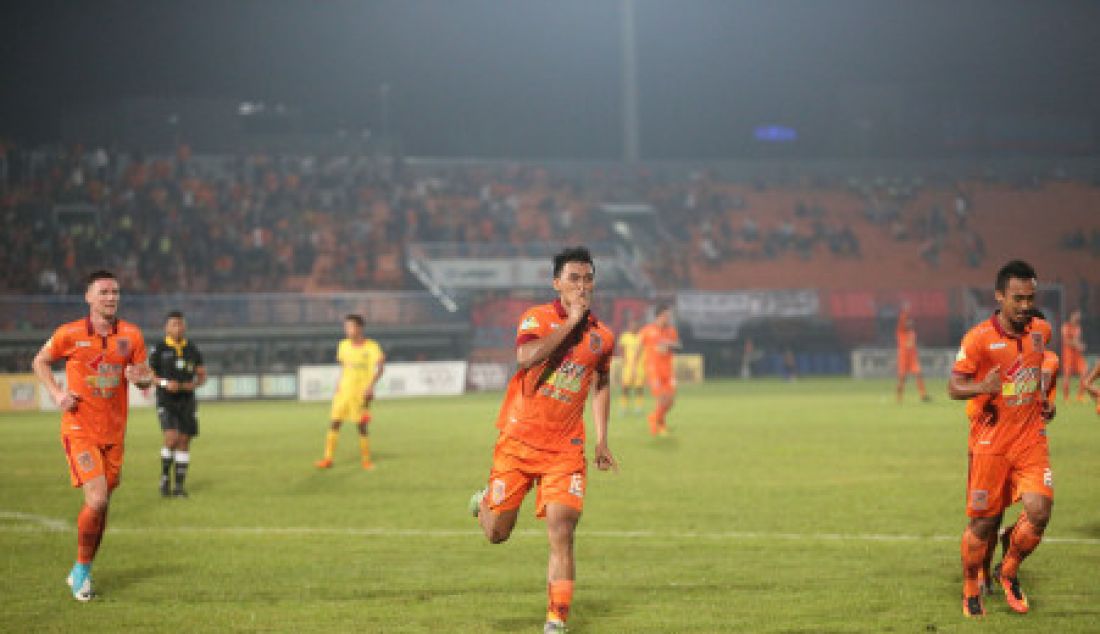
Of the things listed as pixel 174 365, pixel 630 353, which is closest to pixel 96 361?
pixel 174 365

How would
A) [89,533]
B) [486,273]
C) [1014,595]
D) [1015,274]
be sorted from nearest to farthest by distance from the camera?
[1015,274] < [1014,595] < [89,533] < [486,273]

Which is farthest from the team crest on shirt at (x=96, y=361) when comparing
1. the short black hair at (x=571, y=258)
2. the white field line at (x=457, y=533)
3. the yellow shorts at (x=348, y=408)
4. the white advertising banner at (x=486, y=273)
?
the white advertising banner at (x=486, y=273)

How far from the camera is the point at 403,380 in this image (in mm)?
43688

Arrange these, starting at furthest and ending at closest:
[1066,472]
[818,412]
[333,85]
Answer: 1. [333,85]
2. [818,412]
3. [1066,472]

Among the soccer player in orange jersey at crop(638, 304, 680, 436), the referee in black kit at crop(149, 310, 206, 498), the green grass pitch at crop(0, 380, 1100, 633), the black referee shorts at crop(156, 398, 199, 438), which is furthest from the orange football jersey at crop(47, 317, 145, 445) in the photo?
the soccer player in orange jersey at crop(638, 304, 680, 436)

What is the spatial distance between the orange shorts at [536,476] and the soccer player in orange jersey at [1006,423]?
2.72m

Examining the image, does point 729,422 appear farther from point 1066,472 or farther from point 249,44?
point 249,44

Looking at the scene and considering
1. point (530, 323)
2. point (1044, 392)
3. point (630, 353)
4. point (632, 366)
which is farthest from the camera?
point (630, 353)

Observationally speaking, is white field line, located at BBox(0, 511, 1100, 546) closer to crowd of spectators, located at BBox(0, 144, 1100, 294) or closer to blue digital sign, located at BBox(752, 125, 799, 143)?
crowd of spectators, located at BBox(0, 144, 1100, 294)

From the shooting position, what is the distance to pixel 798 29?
69000 millimetres

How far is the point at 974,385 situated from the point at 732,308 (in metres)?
42.7

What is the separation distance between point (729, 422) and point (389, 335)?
721 inches

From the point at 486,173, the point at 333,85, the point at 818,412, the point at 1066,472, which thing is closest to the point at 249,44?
Answer: the point at 333,85

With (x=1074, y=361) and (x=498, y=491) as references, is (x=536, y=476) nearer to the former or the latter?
(x=498, y=491)
